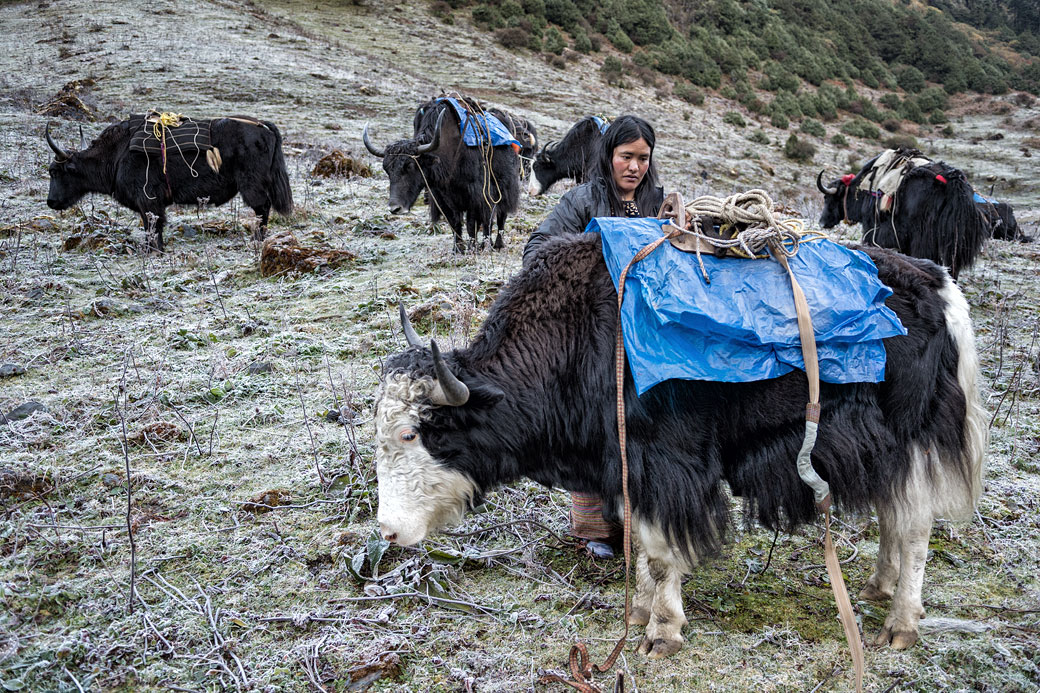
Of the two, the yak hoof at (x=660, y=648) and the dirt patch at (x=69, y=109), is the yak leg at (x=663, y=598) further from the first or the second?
the dirt patch at (x=69, y=109)

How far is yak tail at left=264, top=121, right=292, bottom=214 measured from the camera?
23.2 feet

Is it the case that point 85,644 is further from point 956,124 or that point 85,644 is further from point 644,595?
point 956,124

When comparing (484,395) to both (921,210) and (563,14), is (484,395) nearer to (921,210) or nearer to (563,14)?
(921,210)

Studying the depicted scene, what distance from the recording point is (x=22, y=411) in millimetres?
3486

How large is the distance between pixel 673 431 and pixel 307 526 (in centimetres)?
167

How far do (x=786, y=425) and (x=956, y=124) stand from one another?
95.9 ft

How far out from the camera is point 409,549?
2.57 metres

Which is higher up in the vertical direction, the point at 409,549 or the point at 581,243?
the point at 581,243

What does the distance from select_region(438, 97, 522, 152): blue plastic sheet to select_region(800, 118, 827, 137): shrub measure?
18.4 meters

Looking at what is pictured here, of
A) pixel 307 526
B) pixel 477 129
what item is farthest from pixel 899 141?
pixel 307 526

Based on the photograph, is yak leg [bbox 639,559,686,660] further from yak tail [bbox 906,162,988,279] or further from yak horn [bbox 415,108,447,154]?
yak tail [bbox 906,162,988,279]

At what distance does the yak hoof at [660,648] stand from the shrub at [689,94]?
22360mm

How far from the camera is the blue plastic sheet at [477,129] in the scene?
21.7 ft

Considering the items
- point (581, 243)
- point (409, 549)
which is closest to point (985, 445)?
point (581, 243)
